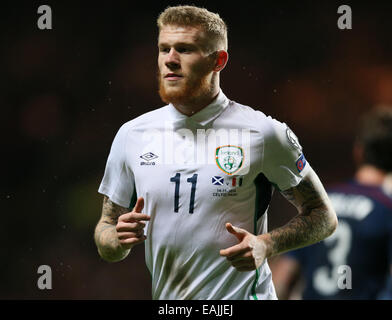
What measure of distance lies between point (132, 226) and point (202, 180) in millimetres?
498

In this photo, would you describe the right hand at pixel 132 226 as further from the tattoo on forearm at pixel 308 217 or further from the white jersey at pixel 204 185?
the tattoo on forearm at pixel 308 217

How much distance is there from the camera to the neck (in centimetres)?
380

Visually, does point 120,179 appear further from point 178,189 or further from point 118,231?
point 118,231

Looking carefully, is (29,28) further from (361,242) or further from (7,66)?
(361,242)

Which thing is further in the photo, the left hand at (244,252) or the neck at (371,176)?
the neck at (371,176)

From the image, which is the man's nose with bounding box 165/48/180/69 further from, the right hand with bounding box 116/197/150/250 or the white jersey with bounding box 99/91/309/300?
the right hand with bounding box 116/197/150/250

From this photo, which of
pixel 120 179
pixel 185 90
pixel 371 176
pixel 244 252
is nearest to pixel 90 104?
pixel 120 179

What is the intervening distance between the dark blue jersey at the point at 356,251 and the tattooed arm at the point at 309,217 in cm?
27

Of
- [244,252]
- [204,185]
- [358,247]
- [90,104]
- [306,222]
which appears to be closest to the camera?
[244,252]

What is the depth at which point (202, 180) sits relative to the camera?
329 centimetres

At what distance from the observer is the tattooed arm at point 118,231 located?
2980mm

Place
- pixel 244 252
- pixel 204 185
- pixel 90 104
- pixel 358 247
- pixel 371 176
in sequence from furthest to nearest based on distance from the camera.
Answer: pixel 90 104 → pixel 371 176 → pixel 358 247 → pixel 204 185 → pixel 244 252

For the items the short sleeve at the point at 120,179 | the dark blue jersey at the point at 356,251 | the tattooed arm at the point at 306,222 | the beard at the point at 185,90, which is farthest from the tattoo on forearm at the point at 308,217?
the short sleeve at the point at 120,179

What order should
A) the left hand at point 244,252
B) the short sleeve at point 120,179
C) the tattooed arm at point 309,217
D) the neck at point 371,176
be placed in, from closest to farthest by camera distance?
1. the left hand at point 244,252
2. the tattooed arm at point 309,217
3. the short sleeve at point 120,179
4. the neck at point 371,176
